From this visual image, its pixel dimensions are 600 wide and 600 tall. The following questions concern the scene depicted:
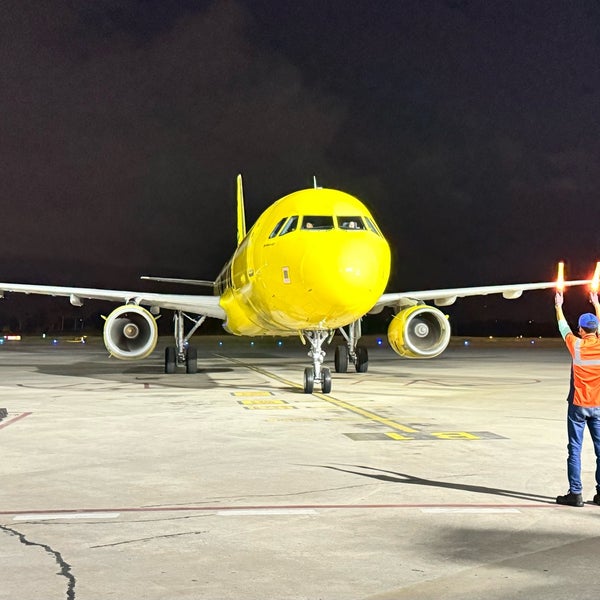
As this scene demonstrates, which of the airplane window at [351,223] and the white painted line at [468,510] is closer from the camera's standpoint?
the white painted line at [468,510]

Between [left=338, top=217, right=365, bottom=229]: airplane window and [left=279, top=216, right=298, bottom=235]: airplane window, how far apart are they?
811 mm

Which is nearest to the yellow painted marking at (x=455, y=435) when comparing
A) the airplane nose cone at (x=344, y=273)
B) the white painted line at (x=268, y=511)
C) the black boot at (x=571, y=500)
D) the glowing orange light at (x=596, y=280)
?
the glowing orange light at (x=596, y=280)

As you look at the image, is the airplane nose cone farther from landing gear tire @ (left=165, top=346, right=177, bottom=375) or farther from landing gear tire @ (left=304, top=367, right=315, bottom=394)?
landing gear tire @ (left=165, top=346, right=177, bottom=375)

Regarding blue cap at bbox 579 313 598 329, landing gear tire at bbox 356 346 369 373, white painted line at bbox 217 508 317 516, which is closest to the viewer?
white painted line at bbox 217 508 317 516

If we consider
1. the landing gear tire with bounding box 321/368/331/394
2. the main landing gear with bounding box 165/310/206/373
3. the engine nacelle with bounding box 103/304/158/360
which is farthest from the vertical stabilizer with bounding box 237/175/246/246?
the landing gear tire with bounding box 321/368/331/394

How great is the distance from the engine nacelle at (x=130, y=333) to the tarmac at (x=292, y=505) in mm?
5233

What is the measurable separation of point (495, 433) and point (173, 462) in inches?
164

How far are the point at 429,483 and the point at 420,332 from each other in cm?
1107

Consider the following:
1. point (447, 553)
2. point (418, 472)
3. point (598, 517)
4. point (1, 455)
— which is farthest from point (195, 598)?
point (1, 455)

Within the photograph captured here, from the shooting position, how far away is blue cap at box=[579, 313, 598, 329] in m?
6.66

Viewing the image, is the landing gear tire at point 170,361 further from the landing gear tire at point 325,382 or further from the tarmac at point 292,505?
the tarmac at point 292,505

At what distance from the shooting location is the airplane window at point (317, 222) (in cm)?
1435

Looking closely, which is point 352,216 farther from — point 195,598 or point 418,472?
point 195,598

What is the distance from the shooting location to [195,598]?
389cm
